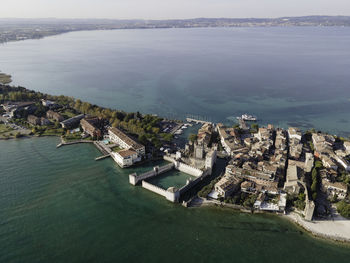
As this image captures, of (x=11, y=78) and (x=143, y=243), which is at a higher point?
(x=11, y=78)

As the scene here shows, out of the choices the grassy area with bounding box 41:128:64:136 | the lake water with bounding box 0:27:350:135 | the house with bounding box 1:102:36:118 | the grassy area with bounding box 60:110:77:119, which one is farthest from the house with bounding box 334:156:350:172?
the house with bounding box 1:102:36:118

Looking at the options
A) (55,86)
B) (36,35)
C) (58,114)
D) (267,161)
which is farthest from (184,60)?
(36,35)

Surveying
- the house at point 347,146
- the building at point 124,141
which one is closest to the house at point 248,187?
the building at point 124,141

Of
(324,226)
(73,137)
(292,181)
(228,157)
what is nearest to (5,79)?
(73,137)

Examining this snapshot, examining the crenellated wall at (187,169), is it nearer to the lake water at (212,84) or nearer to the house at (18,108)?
the lake water at (212,84)

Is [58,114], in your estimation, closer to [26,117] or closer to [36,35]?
[26,117]

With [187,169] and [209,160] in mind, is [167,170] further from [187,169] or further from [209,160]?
[209,160]

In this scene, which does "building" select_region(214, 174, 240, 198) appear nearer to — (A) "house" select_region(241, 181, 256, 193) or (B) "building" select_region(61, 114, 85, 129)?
(A) "house" select_region(241, 181, 256, 193)
